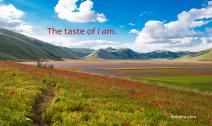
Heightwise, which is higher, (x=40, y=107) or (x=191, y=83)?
(x=40, y=107)

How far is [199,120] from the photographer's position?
54.5 feet

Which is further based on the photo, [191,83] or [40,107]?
[191,83]

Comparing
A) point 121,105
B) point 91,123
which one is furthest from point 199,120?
point 91,123

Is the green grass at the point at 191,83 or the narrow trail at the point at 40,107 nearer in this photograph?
the narrow trail at the point at 40,107

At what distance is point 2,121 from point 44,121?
2.74 metres

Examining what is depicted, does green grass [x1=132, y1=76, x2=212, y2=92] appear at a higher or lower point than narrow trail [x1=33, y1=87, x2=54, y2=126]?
Answer: lower

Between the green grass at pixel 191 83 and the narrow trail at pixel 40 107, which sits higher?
the narrow trail at pixel 40 107

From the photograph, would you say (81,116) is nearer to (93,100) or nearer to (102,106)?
(102,106)

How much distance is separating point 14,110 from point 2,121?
7.02 feet

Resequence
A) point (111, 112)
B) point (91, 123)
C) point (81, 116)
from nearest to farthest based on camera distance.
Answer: point (91, 123)
point (81, 116)
point (111, 112)

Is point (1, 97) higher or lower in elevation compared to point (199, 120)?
higher

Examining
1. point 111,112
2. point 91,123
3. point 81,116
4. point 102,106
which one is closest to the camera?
point 91,123

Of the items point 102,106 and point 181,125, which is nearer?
point 181,125

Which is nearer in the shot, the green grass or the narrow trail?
the narrow trail
